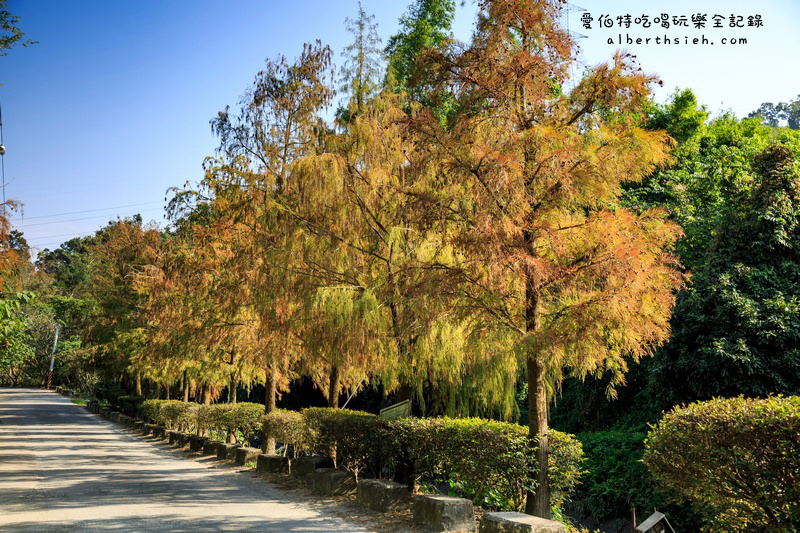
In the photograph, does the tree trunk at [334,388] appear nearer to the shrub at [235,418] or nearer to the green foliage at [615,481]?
the shrub at [235,418]

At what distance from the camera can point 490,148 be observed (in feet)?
23.4

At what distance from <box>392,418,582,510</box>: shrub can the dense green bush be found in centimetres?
169

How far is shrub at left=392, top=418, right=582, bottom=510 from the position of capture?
289 inches

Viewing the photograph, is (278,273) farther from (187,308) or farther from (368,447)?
(187,308)

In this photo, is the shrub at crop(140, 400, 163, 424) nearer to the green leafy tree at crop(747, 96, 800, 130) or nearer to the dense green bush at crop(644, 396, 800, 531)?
the dense green bush at crop(644, 396, 800, 531)

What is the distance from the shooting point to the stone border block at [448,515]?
7.16 meters

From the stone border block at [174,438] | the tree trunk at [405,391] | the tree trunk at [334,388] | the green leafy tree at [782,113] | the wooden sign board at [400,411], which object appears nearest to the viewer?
the wooden sign board at [400,411]

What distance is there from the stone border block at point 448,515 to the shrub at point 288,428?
4999 mm

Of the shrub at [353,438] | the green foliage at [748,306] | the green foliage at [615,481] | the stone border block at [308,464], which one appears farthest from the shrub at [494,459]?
the green foliage at [748,306]

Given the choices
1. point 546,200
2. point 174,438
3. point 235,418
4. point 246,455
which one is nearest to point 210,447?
point 235,418

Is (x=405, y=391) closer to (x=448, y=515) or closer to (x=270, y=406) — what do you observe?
(x=448, y=515)

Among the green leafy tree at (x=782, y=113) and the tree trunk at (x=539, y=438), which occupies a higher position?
the green leafy tree at (x=782, y=113)

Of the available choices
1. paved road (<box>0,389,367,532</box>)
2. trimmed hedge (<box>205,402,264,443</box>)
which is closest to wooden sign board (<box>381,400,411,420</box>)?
paved road (<box>0,389,367,532</box>)

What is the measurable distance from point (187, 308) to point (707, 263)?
40.7 ft
